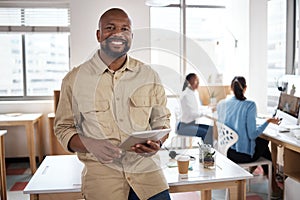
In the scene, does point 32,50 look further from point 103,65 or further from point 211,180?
point 211,180

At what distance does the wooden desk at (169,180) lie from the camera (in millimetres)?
1754

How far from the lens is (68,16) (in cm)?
471

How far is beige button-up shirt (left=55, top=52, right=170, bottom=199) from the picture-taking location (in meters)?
1.49

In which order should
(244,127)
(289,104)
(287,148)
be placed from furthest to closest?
(289,104), (244,127), (287,148)

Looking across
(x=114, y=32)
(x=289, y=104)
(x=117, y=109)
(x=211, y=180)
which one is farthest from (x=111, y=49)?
(x=289, y=104)

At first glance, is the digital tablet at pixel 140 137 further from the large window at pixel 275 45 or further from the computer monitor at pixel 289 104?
the large window at pixel 275 45

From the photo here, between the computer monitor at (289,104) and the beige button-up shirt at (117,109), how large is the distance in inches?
83.6

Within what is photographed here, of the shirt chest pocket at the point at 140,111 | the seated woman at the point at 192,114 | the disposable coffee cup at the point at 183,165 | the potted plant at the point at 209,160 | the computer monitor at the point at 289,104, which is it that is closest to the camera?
the shirt chest pocket at the point at 140,111

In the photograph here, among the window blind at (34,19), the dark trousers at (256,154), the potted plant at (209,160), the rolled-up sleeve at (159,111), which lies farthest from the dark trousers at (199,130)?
the window blind at (34,19)

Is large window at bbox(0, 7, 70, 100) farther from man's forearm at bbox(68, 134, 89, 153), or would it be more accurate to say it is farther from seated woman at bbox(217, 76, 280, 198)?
man's forearm at bbox(68, 134, 89, 153)

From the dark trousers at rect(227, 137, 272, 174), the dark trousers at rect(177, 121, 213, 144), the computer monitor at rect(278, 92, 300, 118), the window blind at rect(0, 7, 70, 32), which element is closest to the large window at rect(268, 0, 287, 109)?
the computer monitor at rect(278, 92, 300, 118)

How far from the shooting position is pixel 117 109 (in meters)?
1.51

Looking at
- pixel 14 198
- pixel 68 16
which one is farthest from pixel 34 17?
pixel 14 198

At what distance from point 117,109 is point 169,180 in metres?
0.58
